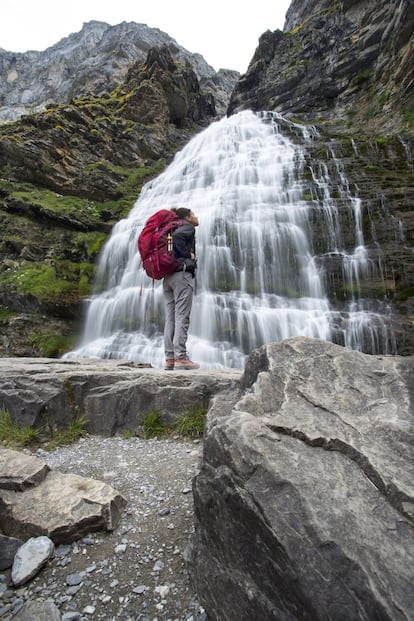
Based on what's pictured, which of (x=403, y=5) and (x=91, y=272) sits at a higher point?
(x=403, y=5)

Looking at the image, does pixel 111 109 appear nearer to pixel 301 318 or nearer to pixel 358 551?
pixel 301 318

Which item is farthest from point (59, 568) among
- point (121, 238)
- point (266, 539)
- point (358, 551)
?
point (121, 238)

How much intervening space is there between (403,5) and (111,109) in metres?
20.1

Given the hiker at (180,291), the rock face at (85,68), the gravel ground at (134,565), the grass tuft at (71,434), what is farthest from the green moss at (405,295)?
the rock face at (85,68)

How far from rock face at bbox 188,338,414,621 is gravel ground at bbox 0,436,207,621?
0.22m

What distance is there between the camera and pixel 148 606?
1844mm

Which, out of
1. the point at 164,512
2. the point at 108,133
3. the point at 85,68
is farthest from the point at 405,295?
the point at 85,68

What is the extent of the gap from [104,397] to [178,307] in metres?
1.73

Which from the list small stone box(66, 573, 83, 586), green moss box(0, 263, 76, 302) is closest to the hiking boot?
small stone box(66, 573, 83, 586)

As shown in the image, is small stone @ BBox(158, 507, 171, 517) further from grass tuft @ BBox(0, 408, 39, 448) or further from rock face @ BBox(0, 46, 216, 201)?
rock face @ BBox(0, 46, 216, 201)

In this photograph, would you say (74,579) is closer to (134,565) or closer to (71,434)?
(134,565)

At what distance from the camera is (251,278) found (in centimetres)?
1030

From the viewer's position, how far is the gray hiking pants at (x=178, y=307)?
205 inches

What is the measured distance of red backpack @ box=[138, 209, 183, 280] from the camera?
5035mm
